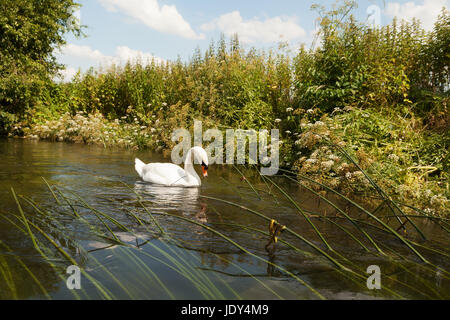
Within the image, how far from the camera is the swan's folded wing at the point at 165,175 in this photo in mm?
6500

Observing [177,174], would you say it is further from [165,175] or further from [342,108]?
[342,108]

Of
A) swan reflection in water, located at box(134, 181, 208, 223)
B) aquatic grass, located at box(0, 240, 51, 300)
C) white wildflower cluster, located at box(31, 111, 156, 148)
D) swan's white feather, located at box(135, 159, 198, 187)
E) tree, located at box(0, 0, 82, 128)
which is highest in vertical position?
tree, located at box(0, 0, 82, 128)

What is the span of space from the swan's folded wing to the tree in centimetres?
1196

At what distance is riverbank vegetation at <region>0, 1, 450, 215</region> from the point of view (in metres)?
6.03

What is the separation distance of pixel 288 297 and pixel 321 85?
21.0 feet

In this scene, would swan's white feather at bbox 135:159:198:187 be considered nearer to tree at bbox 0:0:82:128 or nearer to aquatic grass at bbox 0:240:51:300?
aquatic grass at bbox 0:240:51:300

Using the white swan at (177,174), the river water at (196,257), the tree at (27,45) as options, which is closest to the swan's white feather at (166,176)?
the white swan at (177,174)

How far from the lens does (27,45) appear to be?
17.2m

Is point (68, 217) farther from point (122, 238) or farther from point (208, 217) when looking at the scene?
point (208, 217)

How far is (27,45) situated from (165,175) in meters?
14.6

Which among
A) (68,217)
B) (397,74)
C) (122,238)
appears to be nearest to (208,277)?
(122,238)

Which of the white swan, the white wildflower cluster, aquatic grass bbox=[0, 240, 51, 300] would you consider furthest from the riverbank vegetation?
aquatic grass bbox=[0, 240, 51, 300]
